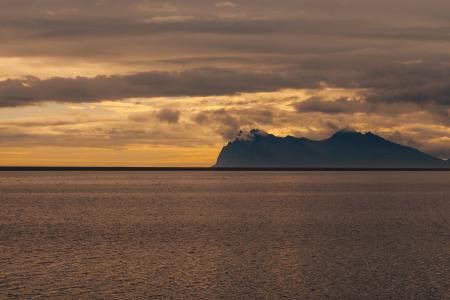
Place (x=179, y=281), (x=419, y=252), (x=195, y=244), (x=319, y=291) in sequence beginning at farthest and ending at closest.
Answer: (x=195, y=244) → (x=419, y=252) → (x=179, y=281) → (x=319, y=291)

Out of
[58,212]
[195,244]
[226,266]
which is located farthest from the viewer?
[58,212]

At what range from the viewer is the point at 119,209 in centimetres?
11262

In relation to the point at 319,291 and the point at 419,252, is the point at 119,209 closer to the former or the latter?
the point at 419,252

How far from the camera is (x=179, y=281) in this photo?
43.7m

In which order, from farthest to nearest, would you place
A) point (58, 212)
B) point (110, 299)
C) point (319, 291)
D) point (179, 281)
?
point (58, 212) → point (179, 281) → point (319, 291) → point (110, 299)

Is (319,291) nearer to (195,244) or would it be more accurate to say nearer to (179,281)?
(179,281)

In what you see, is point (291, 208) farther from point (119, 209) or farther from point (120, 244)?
point (120, 244)

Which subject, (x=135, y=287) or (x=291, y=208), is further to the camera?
(x=291, y=208)

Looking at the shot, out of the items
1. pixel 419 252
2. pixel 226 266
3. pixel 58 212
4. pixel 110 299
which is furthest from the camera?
pixel 58 212

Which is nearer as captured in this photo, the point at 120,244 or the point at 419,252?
the point at 419,252

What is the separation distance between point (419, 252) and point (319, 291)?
63.5 ft

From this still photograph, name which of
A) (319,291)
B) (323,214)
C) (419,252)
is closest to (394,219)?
(323,214)

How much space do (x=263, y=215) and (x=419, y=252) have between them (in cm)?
4173

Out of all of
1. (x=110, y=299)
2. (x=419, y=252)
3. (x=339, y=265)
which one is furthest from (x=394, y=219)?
(x=110, y=299)
